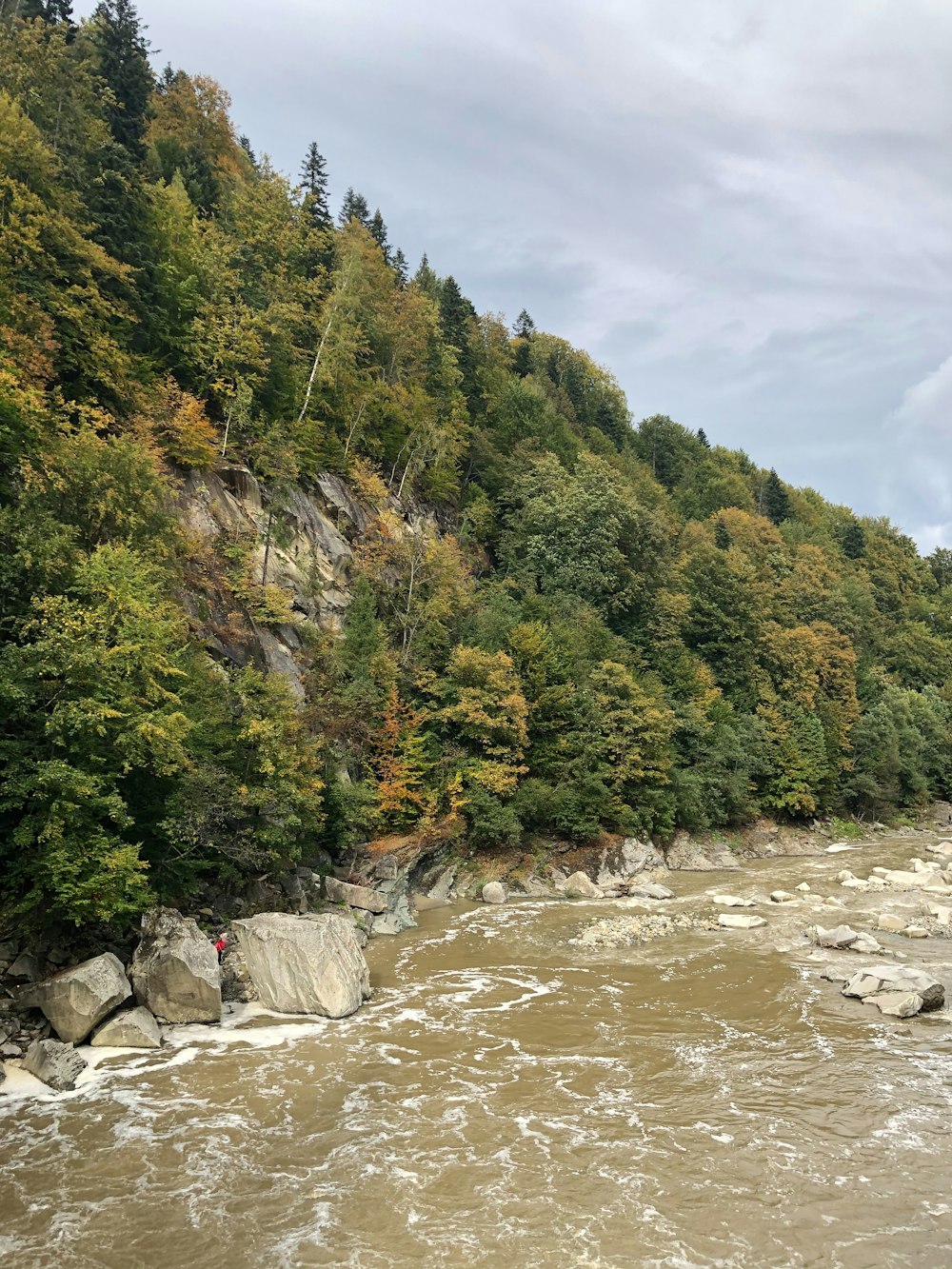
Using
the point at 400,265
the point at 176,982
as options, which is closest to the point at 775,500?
the point at 400,265

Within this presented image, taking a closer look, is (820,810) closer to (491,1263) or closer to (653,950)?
(653,950)

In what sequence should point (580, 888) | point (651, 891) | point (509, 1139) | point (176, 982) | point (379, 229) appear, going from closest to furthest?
point (509, 1139)
point (176, 982)
point (651, 891)
point (580, 888)
point (379, 229)

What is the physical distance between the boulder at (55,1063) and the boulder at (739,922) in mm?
19494

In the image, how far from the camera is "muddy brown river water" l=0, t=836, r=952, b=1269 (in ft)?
27.7

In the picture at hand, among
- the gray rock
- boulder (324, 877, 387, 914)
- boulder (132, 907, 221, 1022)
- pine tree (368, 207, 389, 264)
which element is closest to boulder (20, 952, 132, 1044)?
boulder (132, 907, 221, 1022)

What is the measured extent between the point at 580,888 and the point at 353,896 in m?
10.2

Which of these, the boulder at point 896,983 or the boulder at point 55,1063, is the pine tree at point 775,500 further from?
the boulder at point 55,1063

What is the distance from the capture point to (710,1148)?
1044cm

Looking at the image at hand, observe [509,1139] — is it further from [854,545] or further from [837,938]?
[854,545]

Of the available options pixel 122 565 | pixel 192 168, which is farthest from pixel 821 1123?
pixel 192 168

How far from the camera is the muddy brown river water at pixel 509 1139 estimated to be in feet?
27.7

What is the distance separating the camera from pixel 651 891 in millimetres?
29141

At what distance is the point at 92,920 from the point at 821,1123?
49.0 ft

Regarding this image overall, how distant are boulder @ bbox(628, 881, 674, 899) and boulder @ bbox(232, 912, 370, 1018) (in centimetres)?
1526
